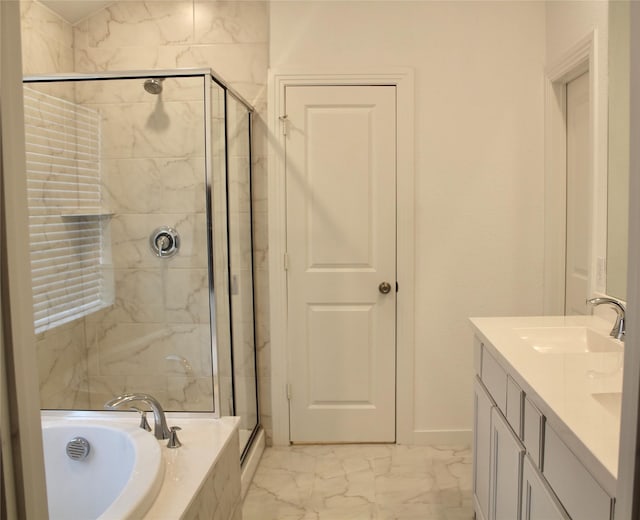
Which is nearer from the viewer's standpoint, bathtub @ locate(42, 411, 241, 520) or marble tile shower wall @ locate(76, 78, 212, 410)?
bathtub @ locate(42, 411, 241, 520)

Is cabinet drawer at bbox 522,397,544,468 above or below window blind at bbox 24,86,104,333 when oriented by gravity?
below

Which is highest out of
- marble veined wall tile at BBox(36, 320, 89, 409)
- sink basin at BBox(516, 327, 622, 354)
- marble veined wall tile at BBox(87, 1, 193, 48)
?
marble veined wall tile at BBox(87, 1, 193, 48)

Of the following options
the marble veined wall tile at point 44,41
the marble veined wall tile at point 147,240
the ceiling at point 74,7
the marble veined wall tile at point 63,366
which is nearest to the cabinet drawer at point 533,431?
the marble veined wall tile at point 147,240

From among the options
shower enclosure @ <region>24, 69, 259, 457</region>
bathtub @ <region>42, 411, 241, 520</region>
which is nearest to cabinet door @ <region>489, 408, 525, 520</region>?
bathtub @ <region>42, 411, 241, 520</region>

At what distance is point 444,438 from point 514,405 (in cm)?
165

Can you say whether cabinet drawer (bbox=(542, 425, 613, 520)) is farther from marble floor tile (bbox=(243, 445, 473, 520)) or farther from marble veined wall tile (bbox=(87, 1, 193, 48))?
marble veined wall tile (bbox=(87, 1, 193, 48))

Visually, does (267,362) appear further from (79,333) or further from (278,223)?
(79,333)

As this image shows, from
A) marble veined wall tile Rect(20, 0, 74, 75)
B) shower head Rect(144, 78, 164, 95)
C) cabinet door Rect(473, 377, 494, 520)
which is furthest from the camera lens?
marble veined wall tile Rect(20, 0, 74, 75)

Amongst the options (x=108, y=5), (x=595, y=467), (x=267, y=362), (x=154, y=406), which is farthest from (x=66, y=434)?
(x=108, y=5)

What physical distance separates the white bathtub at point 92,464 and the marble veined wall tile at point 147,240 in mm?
705

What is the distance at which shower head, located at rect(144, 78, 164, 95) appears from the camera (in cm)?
236

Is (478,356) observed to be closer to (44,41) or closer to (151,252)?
(151,252)

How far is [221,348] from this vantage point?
2.51 m

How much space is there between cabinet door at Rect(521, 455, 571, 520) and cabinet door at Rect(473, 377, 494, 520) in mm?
434
